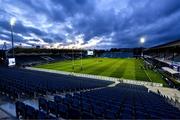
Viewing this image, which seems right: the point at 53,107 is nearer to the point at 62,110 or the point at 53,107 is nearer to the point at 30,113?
the point at 62,110

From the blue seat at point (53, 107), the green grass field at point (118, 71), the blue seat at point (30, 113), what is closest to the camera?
the blue seat at point (30, 113)

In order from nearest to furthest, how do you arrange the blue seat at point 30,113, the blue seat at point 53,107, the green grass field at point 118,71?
the blue seat at point 30,113 → the blue seat at point 53,107 → the green grass field at point 118,71

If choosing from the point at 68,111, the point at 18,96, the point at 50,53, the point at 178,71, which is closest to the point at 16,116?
the point at 68,111

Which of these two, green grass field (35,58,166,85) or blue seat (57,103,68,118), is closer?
blue seat (57,103,68,118)

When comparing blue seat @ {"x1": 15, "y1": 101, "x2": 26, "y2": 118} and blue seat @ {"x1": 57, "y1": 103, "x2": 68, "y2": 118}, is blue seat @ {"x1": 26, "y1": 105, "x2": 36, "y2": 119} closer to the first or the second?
blue seat @ {"x1": 15, "y1": 101, "x2": 26, "y2": 118}

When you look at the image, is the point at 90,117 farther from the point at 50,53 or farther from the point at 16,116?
the point at 50,53

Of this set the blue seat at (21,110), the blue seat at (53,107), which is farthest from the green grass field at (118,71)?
the blue seat at (21,110)

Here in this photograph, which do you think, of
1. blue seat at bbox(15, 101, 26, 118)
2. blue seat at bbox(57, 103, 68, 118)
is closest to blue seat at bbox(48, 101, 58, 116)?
blue seat at bbox(57, 103, 68, 118)

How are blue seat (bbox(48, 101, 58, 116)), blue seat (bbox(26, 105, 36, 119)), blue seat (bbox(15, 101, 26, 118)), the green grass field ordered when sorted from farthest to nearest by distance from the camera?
the green grass field → blue seat (bbox(48, 101, 58, 116)) → blue seat (bbox(15, 101, 26, 118)) → blue seat (bbox(26, 105, 36, 119))

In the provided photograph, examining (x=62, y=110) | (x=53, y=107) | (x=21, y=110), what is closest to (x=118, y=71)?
(x=53, y=107)

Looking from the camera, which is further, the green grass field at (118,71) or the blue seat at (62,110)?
the green grass field at (118,71)

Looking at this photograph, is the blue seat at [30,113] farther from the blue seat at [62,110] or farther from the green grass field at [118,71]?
the green grass field at [118,71]

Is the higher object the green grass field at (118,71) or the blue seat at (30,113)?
the blue seat at (30,113)

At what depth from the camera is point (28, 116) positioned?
7758 millimetres
